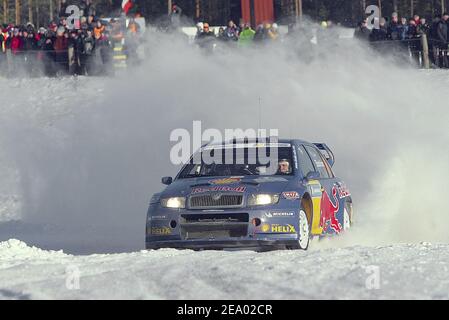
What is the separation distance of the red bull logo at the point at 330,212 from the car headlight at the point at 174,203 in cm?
157

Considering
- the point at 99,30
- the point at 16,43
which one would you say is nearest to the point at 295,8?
the point at 16,43

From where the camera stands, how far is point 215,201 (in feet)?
33.9

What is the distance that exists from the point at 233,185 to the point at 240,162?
2.92 ft

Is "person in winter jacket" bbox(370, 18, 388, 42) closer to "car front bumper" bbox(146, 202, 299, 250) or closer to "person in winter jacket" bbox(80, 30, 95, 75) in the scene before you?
"person in winter jacket" bbox(80, 30, 95, 75)

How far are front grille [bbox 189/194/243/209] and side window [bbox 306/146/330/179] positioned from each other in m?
1.70

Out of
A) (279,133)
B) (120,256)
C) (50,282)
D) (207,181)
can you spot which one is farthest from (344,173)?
(50,282)

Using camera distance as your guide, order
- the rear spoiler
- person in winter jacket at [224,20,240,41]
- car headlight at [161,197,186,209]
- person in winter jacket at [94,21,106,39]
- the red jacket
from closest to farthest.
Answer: car headlight at [161,197,186,209]
the rear spoiler
person in winter jacket at [94,21,106,39]
person in winter jacket at [224,20,240,41]
the red jacket

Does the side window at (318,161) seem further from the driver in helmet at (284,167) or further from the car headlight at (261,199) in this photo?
the car headlight at (261,199)

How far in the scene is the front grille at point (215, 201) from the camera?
10297 millimetres

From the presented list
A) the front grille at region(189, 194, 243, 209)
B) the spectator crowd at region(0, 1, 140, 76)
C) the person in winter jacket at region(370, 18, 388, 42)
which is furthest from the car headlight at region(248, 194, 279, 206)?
the spectator crowd at region(0, 1, 140, 76)

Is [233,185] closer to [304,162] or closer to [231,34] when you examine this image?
[304,162]

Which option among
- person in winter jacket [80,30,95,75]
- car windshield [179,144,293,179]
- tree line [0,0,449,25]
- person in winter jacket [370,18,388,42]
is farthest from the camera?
tree line [0,0,449,25]

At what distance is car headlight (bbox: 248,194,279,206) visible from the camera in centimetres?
1029

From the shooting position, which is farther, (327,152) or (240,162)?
(327,152)
